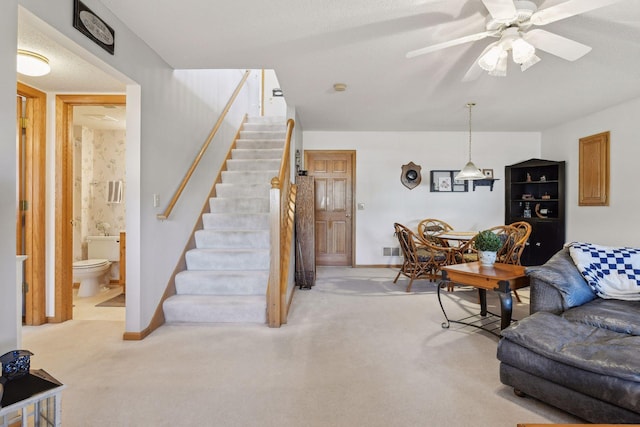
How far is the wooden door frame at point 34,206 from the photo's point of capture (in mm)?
3002

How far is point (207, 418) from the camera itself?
172cm

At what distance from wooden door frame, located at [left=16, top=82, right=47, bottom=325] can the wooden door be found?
392 centimetres

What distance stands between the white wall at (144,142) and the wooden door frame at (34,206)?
77 mm

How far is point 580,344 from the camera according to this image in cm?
175

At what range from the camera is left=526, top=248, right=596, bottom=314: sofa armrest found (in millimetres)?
2354

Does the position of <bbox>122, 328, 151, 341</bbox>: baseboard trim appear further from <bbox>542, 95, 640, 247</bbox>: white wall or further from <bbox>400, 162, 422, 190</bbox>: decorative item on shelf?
<bbox>542, 95, 640, 247</bbox>: white wall

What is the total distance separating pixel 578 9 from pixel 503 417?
2.19 meters

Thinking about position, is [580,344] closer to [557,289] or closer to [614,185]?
[557,289]

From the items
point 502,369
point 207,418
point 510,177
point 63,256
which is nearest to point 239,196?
point 63,256

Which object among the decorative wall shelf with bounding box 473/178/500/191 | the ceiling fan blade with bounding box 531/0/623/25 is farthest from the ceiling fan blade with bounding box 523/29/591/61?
the decorative wall shelf with bounding box 473/178/500/191

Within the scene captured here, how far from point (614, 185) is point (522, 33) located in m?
3.66

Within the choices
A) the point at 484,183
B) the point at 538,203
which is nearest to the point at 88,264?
the point at 484,183

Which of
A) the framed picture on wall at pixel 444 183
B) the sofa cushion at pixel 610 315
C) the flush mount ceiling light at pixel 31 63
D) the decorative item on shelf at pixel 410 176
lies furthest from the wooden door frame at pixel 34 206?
the framed picture on wall at pixel 444 183

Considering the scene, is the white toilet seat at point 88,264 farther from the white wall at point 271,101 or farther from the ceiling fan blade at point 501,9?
the white wall at point 271,101
